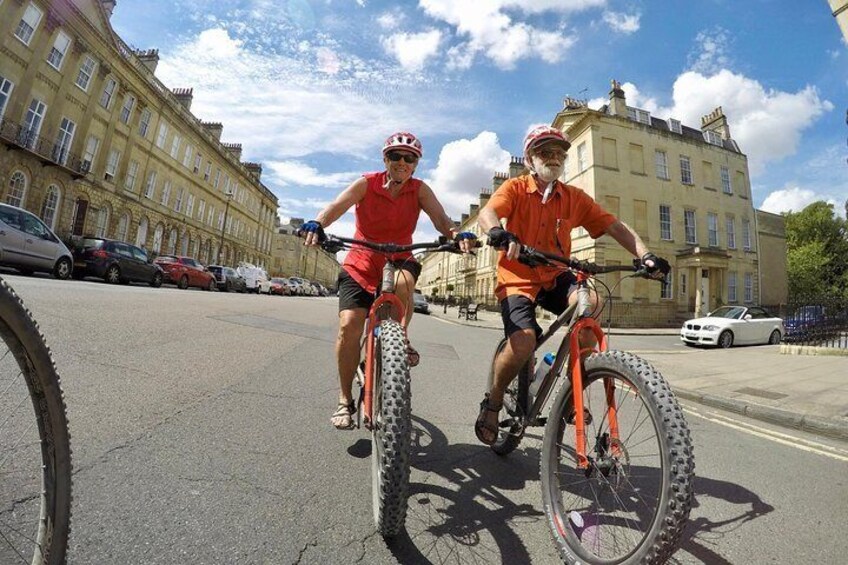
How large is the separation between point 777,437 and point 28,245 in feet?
53.3

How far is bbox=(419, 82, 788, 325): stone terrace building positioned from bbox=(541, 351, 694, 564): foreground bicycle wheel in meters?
25.6

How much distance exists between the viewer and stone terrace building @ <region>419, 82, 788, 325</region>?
90.6 ft

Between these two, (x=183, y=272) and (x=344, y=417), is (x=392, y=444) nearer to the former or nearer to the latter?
(x=344, y=417)

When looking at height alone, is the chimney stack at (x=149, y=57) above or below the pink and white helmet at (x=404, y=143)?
above

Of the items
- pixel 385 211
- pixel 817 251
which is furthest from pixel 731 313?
pixel 817 251

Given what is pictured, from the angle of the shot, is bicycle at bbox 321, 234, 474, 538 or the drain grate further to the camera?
the drain grate

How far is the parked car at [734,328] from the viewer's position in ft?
49.1

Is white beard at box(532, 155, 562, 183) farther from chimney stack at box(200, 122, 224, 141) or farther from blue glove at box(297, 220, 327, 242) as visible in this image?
chimney stack at box(200, 122, 224, 141)

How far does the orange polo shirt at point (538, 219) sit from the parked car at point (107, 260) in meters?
17.6

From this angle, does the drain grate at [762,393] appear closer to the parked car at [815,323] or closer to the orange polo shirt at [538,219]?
the orange polo shirt at [538,219]

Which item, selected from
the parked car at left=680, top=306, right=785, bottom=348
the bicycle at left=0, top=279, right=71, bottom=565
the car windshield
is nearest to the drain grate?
the bicycle at left=0, top=279, right=71, bottom=565

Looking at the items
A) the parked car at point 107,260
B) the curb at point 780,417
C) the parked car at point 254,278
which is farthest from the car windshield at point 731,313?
the parked car at point 254,278

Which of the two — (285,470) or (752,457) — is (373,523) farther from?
(752,457)

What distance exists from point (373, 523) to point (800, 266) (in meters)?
52.3
